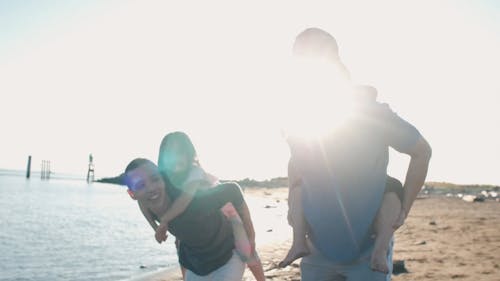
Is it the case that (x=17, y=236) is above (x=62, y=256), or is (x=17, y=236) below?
below

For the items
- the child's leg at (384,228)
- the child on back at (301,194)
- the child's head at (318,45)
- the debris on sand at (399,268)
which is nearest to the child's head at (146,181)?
the child on back at (301,194)

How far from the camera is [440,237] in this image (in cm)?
1652

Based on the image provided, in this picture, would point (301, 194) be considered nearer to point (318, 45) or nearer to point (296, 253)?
point (296, 253)

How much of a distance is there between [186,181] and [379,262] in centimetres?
241

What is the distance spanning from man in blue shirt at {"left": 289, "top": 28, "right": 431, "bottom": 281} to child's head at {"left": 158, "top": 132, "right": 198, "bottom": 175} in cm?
208

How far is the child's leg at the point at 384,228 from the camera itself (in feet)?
9.23

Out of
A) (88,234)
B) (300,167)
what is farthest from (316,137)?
(88,234)

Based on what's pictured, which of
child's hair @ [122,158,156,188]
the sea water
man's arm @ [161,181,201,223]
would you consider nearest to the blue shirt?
man's arm @ [161,181,201,223]

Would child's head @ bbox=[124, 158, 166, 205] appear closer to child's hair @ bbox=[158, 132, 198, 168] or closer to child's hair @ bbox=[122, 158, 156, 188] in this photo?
child's hair @ bbox=[122, 158, 156, 188]

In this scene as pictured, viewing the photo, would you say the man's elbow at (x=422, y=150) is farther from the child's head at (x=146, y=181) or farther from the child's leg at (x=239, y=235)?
the child's head at (x=146, y=181)

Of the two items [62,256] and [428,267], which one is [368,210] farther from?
[62,256]

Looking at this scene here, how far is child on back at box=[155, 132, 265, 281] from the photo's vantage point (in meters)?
4.57

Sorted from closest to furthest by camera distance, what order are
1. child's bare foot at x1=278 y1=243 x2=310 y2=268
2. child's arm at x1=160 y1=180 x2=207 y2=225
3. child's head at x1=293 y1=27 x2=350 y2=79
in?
child's head at x1=293 y1=27 x2=350 y2=79
child's bare foot at x1=278 y1=243 x2=310 y2=268
child's arm at x1=160 y1=180 x2=207 y2=225

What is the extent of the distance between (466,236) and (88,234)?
2008 cm
